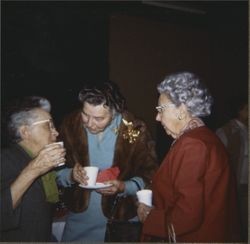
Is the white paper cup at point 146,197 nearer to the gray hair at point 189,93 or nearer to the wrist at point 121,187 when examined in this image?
the wrist at point 121,187

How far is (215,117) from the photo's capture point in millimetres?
2168

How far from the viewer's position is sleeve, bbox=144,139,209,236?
150cm

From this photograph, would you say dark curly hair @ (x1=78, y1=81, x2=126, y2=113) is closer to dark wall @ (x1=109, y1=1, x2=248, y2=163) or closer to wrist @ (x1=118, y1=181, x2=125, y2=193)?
dark wall @ (x1=109, y1=1, x2=248, y2=163)

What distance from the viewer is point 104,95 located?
82.4 inches

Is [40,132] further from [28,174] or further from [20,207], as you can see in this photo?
[20,207]

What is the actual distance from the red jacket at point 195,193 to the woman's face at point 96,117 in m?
0.56

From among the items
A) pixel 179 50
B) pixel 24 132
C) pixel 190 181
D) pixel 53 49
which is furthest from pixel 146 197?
pixel 53 49

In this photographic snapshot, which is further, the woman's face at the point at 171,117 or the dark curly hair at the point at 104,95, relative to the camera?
the dark curly hair at the point at 104,95

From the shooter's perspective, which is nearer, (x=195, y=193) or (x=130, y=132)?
(x=195, y=193)

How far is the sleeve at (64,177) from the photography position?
2.08 meters

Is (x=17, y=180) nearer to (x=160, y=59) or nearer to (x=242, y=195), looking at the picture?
(x=160, y=59)

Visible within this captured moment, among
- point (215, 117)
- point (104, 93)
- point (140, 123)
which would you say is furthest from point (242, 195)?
point (104, 93)

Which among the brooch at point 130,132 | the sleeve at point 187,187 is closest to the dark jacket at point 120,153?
the brooch at point 130,132

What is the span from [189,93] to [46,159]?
787 mm
